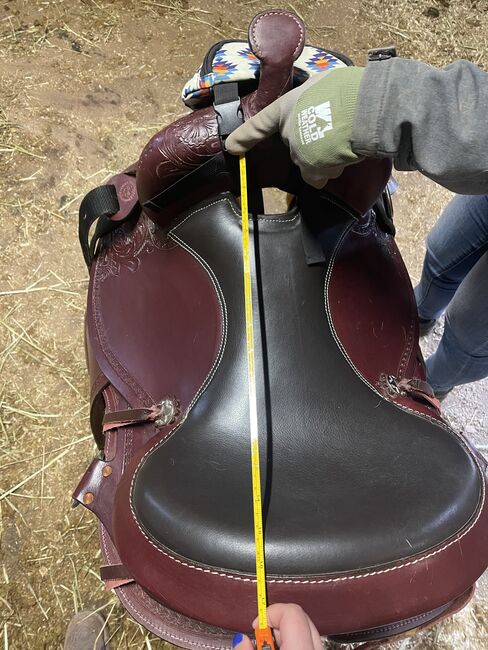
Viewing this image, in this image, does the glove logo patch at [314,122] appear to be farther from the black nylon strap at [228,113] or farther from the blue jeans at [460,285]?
the blue jeans at [460,285]

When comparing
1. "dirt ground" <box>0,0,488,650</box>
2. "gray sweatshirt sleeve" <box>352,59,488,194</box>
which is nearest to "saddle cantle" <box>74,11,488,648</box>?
"gray sweatshirt sleeve" <box>352,59,488,194</box>

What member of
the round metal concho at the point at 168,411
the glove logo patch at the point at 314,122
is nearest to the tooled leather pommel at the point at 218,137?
the glove logo patch at the point at 314,122

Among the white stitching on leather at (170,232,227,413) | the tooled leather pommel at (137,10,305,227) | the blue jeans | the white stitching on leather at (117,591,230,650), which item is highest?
the tooled leather pommel at (137,10,305,227)

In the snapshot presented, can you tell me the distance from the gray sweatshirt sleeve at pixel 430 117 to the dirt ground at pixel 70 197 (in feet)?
3.31

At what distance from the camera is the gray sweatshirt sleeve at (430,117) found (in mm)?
573

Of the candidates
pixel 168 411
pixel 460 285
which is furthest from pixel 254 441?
pixel 460 285

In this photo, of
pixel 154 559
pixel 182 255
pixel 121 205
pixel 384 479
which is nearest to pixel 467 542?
pixel 384 479

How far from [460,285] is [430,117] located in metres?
0.58

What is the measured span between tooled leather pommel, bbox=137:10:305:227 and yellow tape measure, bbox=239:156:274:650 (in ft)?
0.19

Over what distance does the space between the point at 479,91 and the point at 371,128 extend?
0.38 feet

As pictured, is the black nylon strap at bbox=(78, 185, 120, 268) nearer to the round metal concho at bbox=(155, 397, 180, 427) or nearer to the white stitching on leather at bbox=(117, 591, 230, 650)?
the round metal concho at bbox=(155, 397, 180, 427)

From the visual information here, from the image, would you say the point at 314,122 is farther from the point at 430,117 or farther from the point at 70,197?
the point at 70,197

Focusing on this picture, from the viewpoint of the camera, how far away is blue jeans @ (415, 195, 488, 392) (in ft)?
3.36

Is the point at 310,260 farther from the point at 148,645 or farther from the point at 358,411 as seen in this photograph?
the point at 148,645
